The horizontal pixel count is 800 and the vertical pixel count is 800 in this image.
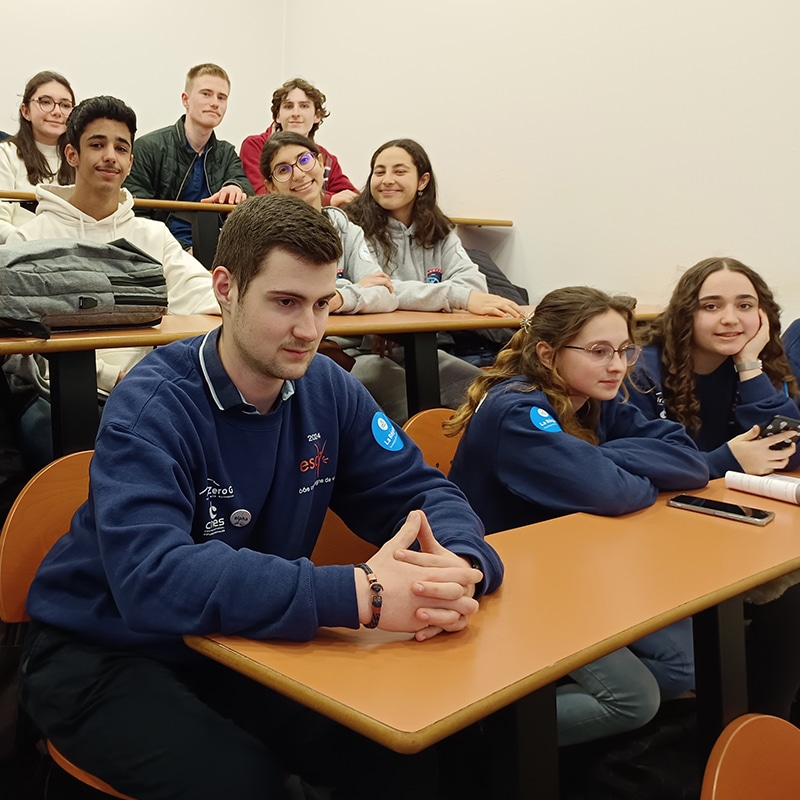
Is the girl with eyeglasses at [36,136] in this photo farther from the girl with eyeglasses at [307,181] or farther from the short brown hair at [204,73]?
the girl with eyeglasses at [307,181]

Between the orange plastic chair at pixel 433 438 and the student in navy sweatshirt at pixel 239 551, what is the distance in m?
0.51

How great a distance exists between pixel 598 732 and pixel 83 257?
4.65 feet

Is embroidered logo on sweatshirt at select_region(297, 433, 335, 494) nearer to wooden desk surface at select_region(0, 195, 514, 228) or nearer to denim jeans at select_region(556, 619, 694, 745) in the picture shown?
denim jeans at select_region(556, 619, 694, 745)

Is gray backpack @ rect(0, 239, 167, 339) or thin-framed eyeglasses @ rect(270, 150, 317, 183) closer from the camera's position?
gray backpack @ rect(0, 239, 167, 339)

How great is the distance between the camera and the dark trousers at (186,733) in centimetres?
101

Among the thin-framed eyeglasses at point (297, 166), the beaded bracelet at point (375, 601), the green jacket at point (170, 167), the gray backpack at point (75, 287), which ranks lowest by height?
the beaded bracelet at point (375, 601)

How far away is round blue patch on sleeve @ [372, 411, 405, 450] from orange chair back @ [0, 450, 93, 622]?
1.52 ft

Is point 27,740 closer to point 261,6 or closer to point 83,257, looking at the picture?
point 83,257

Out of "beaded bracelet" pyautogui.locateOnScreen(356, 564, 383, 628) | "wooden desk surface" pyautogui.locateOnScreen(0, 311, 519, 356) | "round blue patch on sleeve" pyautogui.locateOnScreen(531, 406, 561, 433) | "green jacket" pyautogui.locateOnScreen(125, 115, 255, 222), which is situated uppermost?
"green jacket" pyautogui.locateOnScreen(125, 115, 255, 222)

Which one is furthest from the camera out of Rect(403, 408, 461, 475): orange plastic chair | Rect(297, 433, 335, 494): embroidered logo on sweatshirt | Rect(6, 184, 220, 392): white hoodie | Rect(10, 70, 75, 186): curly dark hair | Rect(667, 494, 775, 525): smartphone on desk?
Rect(10, 70, 75, 186): curly dark hair

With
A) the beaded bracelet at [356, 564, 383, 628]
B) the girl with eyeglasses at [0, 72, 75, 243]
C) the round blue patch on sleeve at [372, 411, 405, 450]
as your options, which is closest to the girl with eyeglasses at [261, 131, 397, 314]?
the girl with eyeglasses at [0, 72, 75, 243]

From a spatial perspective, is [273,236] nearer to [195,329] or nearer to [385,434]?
[385,434]

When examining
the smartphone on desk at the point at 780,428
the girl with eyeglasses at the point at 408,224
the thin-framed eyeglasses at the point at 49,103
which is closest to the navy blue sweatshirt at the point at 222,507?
the smartphone on desk at the point at 780,428

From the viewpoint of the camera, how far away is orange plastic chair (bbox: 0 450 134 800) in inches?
49.5
